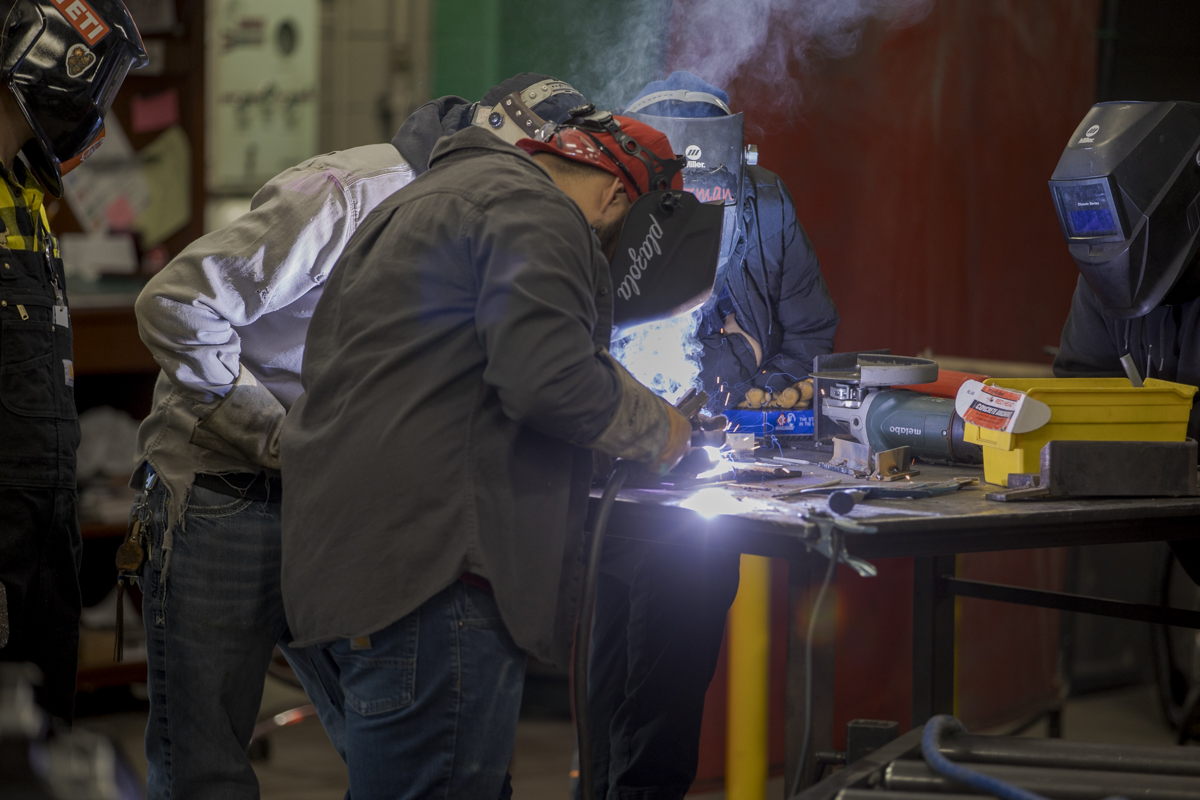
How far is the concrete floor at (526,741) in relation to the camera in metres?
3.36

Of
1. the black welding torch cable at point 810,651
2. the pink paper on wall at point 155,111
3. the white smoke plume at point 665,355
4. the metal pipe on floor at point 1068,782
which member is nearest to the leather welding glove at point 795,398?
the white smoke plume at point 665,355

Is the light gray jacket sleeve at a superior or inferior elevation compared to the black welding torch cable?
superior

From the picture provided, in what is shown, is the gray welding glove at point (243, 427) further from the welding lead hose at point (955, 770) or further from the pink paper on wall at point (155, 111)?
the pink paper on wall at point (155, 111)

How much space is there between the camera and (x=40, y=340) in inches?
83.2

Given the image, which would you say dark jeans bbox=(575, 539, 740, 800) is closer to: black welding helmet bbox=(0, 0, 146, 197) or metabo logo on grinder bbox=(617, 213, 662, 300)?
metabo logo on grinder bbox=(617, 213, 662, 300)

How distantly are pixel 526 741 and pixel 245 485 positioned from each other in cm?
206

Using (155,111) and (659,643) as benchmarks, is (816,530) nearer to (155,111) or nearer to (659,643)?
(659,643)

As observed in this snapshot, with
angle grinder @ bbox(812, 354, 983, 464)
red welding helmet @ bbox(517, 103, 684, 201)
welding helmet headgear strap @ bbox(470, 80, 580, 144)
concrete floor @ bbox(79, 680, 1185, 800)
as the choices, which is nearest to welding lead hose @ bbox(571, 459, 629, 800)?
red welding helmet @ bbox(517, 103, 684, 201)

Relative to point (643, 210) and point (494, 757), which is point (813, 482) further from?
point (494, 757)

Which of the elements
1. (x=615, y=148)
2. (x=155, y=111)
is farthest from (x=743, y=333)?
(x=155, y=111)

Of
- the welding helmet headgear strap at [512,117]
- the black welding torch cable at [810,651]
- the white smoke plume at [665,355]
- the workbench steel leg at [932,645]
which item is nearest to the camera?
the black welding torch cable at [810,651]

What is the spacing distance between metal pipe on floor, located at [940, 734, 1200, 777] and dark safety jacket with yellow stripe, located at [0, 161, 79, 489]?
1.58 metres

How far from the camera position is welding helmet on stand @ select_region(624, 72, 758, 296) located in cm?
238

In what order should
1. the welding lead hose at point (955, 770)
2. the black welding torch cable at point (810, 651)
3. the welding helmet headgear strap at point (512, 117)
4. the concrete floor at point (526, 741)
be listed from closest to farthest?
the welding lead hose at point (955, 770)
the black welding torch cable at point (810, 651)
the welding helmet headgear strap at point (512, 117)
the concrete floor at point (526, 741)
